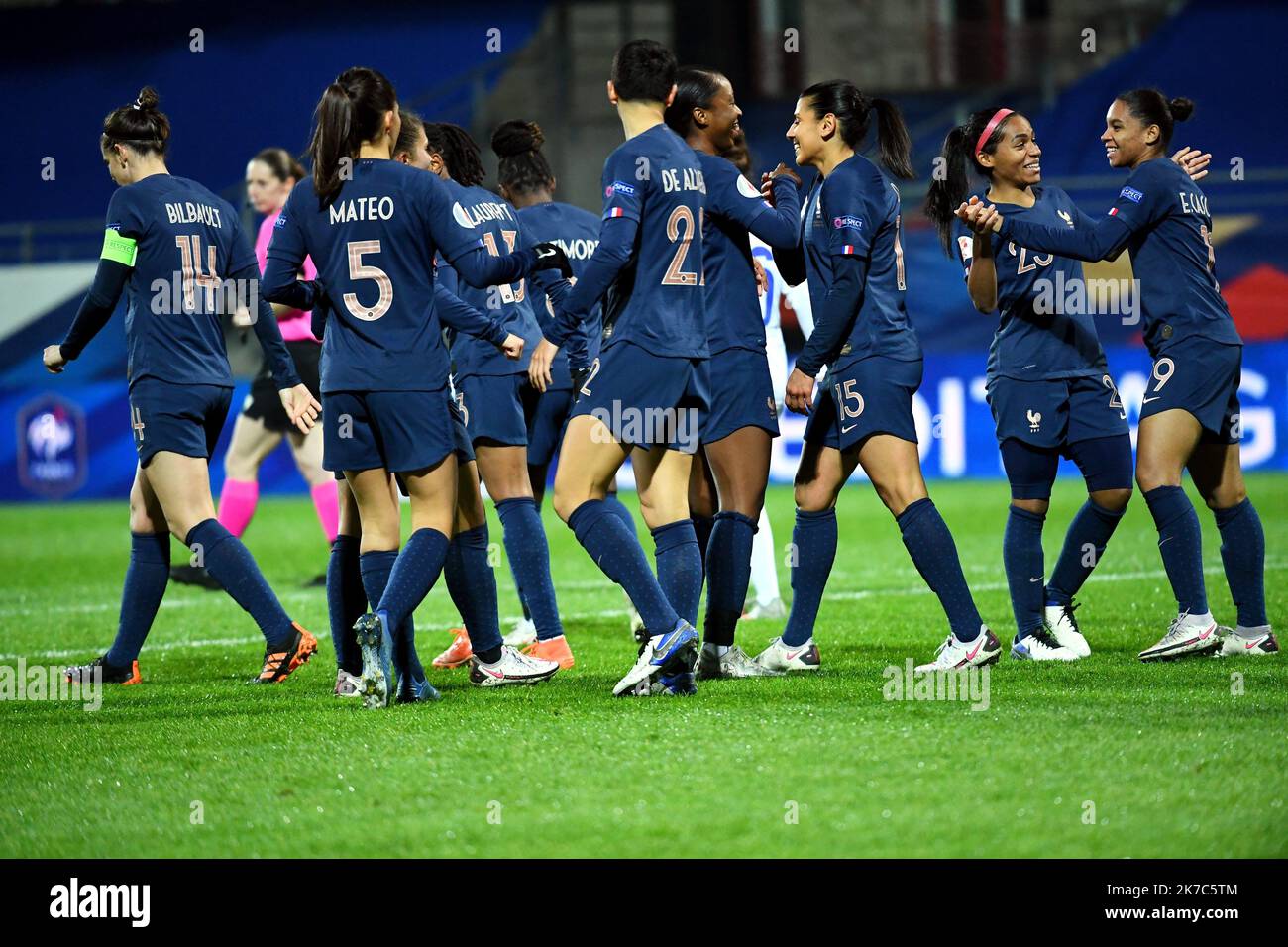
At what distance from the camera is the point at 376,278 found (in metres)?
4.92

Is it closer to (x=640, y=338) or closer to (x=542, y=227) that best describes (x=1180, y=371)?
(x=640, y=338)

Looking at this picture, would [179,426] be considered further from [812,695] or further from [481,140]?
[481,140]

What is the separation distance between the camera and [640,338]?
5066 millimetres

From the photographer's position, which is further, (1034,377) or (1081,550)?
(1081,550)

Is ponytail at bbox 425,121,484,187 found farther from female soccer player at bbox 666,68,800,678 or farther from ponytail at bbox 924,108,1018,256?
ponytail at bbox 924,108,1018,256

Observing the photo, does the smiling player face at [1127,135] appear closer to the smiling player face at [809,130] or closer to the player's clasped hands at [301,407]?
the smiling player face at [809,130]

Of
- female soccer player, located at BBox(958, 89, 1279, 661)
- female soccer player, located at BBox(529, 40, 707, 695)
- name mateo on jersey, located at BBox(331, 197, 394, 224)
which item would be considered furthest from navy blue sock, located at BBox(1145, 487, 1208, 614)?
name mateo on jersey, located at BBox(331, 197, 394, 224)

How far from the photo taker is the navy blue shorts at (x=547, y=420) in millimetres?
6676

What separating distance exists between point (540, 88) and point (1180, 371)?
56.8 feet

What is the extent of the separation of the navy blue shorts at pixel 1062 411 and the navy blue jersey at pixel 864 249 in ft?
1.94

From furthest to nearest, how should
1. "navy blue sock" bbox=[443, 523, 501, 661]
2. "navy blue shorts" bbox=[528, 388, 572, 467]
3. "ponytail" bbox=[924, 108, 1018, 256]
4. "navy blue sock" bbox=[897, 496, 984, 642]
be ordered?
"navy blue shorts" bbox=[528, 388, 572, 467]
"ponytail" bbox=[924, 108, 1018, 256]
"navy blue sock" bbox=[443, 523, 501, 661]
"navy blue sock" bbox=[897, 496, 984, 642]

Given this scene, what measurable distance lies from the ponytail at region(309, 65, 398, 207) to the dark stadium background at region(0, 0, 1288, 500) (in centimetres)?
1371

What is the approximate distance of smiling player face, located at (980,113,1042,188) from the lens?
19.1 feet

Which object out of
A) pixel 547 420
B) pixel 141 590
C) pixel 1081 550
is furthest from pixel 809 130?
pixel 141 590
